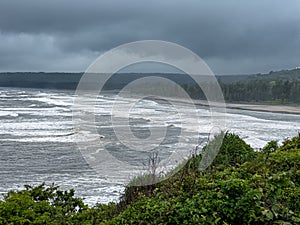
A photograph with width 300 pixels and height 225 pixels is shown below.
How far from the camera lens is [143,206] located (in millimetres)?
5320

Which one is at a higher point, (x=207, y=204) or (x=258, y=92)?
(x=258, y=92)

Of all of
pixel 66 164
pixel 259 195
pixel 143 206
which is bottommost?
pixel 66 164

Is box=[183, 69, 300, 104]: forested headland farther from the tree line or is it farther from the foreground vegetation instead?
the foreground vegetation

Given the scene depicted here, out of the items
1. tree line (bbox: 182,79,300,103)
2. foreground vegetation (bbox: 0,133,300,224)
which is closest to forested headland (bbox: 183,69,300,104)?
tree line (bbox: 182,79,300,103)

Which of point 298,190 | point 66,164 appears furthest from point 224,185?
point 66,164

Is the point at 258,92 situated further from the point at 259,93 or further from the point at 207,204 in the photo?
the point at 207,204

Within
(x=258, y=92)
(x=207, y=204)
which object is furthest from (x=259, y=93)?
(x=207, y=204)

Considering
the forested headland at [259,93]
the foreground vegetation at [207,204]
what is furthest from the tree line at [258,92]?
the foreground vegetation at [207,204]

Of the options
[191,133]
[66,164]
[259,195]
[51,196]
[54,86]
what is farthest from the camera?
[54,86]

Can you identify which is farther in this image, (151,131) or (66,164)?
(151,131)

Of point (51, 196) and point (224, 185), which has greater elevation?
point (224, 185)

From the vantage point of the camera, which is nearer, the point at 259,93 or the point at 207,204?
the point at 207,204

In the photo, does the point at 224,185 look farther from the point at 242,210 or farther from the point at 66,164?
the point at 66,164

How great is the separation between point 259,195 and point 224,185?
1.54 feet
